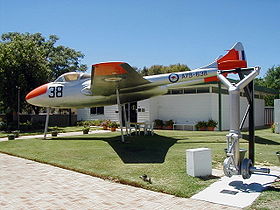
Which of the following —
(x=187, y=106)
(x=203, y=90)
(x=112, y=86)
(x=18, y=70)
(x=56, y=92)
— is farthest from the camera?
(x=18, y=70)

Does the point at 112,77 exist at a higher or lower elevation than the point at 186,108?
higher

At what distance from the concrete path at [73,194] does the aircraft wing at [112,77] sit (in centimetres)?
359

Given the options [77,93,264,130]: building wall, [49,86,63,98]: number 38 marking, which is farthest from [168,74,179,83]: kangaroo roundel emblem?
[77,93,264,130]: building wall

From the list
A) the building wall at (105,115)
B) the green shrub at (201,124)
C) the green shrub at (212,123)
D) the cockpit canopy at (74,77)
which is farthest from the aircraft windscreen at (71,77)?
the green shrub at (212,123)

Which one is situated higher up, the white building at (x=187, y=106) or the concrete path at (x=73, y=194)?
the white building at (x=187, y=106)

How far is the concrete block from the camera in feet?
21.0

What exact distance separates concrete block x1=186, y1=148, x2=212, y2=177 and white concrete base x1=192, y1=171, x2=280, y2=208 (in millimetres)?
444

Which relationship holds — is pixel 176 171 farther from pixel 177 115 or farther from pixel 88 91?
pixel 177 115

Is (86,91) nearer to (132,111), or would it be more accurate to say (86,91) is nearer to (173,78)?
(173,78)

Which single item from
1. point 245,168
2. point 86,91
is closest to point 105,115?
point 86,91

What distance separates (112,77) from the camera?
1047 centimetres

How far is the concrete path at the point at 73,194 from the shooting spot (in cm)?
477

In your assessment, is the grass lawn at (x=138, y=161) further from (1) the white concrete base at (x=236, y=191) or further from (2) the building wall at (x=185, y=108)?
(2) the building wall at (x=185, y=108)

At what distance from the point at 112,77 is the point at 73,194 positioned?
226 inches
